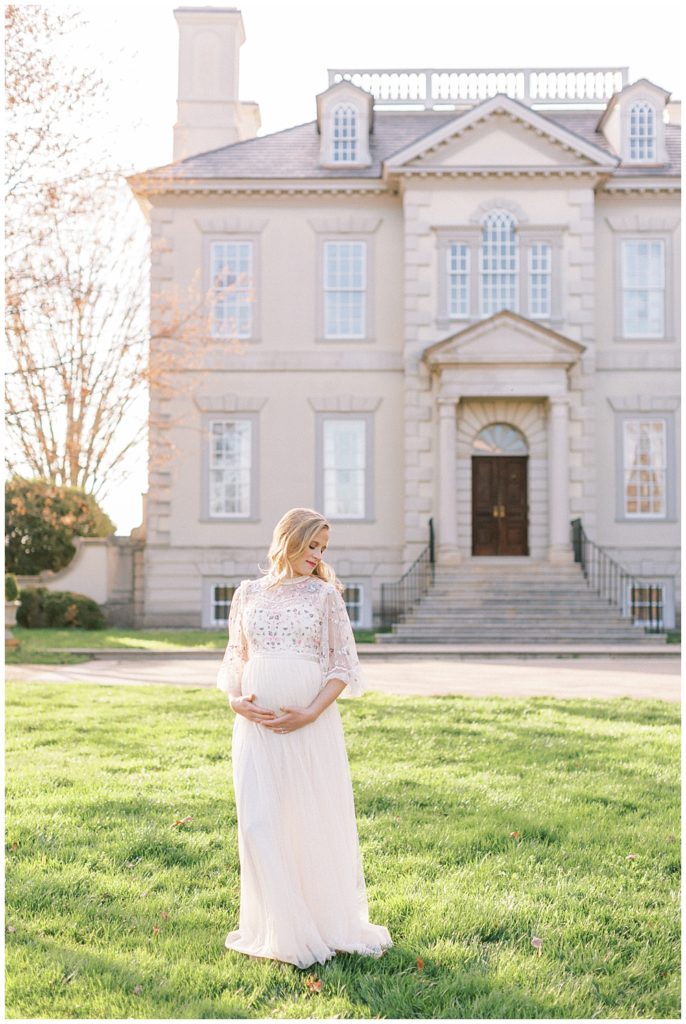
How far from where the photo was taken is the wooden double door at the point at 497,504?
76.0 ft

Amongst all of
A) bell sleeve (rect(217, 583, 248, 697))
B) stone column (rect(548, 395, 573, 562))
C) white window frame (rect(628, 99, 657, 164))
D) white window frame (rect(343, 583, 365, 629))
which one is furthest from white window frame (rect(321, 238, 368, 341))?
bell sleeve (rect(217, 583, 248, 697))

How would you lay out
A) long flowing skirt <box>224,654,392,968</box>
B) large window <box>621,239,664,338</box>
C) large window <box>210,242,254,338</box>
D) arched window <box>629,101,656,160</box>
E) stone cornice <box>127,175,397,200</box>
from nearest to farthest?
long flowing skirt <box>224,654,392,968</box> → stone cornice <box>127,175,397,200</box> → large window <box>210,242,254,338</box> → large window <box>621,239,664,338</box> → arched window <box>629,101,656,160</box>

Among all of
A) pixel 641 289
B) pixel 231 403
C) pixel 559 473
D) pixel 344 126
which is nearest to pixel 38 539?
pixel 231 403

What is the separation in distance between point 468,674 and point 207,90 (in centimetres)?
1977

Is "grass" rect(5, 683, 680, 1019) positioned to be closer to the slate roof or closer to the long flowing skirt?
the long flowing skirt

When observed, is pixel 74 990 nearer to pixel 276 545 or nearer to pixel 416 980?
pixel 416 980

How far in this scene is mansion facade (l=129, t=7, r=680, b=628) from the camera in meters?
23.0

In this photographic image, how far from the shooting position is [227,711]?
10.5 metres

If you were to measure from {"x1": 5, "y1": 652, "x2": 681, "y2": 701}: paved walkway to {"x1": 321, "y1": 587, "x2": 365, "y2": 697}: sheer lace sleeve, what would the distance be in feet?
25.8

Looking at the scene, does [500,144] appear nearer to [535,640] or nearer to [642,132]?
[642,132]

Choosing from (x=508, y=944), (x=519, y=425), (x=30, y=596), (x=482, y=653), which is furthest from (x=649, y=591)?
(x=508, y=944)

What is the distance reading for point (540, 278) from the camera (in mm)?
23375

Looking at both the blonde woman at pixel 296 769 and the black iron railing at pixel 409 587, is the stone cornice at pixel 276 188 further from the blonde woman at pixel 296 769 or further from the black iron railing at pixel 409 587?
the blonde woman at pixel 296 769

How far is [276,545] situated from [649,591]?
739 inches
